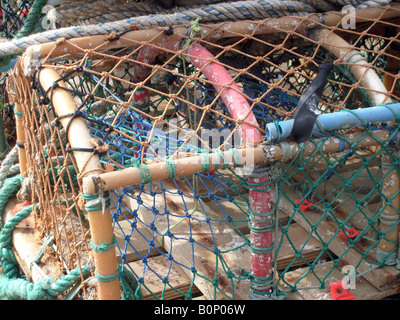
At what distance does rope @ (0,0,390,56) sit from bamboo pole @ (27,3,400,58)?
0.20ft

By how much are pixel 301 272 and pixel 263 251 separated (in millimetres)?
501

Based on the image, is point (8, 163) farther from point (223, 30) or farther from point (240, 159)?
point (240, 159)

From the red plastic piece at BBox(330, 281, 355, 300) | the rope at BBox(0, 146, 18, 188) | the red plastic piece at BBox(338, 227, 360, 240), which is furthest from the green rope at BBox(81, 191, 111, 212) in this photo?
the rope at BBox(0, 146, 18, 188)

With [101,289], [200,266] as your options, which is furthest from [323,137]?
[101,289]

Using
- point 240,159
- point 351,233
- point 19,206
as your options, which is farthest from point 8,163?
point 351,233

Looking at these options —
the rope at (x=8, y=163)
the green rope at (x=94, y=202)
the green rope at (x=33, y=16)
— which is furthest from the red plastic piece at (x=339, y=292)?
the green rope at (x=33, y=16)

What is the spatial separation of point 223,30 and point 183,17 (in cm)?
24

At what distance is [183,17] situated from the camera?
2.60 meters

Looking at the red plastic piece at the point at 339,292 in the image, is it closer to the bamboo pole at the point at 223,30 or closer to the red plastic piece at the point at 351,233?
the red plastic piece at the point at 351,233

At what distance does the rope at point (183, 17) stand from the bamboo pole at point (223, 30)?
6 cm

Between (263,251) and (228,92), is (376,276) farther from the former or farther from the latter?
→ (228,92)

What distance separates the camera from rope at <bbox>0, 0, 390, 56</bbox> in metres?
2.44

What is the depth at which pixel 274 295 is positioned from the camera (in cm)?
219

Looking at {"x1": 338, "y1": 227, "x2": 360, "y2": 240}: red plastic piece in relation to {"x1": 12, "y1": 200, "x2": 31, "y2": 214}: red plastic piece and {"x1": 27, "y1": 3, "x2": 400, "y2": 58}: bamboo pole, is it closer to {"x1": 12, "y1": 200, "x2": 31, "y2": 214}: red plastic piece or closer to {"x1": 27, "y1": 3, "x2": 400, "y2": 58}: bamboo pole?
{"x1": 27, "y1": 3, "x2": 400, "y2": 58}: bamboo pole
